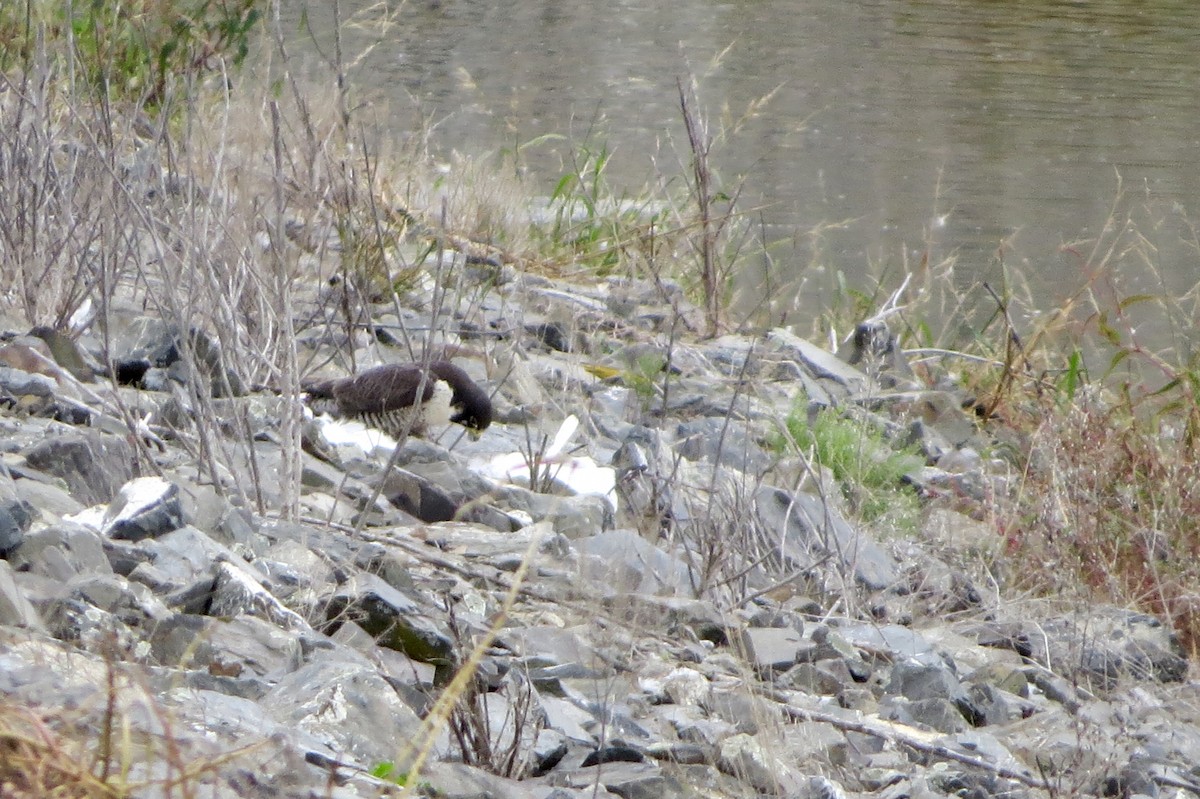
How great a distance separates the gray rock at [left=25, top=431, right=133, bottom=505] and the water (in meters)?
4.52

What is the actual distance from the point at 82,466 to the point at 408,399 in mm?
1146

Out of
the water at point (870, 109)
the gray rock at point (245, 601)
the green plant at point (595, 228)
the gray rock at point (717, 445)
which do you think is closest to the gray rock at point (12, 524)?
the gray rock at point (245, 601)

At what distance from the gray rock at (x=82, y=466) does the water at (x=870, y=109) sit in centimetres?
452

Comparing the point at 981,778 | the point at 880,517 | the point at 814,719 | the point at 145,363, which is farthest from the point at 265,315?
the point at 981,778

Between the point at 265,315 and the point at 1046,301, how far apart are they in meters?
5.45

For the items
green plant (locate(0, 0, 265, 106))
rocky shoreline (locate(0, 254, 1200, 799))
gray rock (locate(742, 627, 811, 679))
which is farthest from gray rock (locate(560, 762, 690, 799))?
green plant (locate(0, 0, 265, 106))

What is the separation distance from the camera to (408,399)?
159 inches

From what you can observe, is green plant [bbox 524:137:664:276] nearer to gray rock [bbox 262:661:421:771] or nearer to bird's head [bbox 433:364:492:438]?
bird's head [bbox 433:364:492:438]

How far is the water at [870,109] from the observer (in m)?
9.69

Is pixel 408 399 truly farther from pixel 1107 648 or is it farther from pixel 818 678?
pixel 1107 648

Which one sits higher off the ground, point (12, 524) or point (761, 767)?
point (12, 524)

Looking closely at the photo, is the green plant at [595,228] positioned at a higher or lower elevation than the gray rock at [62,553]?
lower

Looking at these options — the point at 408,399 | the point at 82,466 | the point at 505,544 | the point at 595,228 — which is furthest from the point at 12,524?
the point at 595,228

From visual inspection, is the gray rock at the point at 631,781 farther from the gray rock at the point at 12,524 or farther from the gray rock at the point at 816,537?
the gray rock at the point at 816,537
